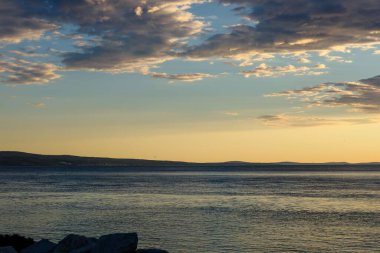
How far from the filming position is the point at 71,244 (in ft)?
90.7

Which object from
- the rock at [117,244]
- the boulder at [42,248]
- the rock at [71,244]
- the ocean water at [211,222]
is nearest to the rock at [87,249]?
the rock at [117,244]

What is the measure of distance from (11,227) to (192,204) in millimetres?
27909

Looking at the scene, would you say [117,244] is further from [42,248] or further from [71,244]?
[42,248]

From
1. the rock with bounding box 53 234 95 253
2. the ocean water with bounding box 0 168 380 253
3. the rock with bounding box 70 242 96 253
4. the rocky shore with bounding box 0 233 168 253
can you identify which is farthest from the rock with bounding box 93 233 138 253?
the ocean water with bounding box 0 168 380 253

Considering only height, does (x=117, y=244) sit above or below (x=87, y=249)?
above

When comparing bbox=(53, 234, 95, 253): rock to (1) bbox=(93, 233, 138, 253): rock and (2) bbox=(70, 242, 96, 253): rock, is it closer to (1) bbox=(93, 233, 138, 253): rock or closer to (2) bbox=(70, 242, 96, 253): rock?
(2) bbox=(70, 242, 96, 253): rock

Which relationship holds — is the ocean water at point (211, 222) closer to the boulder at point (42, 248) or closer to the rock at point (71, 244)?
the rock at point (71, 244)

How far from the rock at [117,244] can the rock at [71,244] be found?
8.10 feet

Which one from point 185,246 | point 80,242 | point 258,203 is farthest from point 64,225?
point 258,203

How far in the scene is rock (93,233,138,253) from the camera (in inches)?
972

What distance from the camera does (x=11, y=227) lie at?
151 feet

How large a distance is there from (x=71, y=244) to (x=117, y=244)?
3.88 m

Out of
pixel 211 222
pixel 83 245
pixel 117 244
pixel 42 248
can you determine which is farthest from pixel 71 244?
pixel 211 222

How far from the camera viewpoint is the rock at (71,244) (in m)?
27.4
